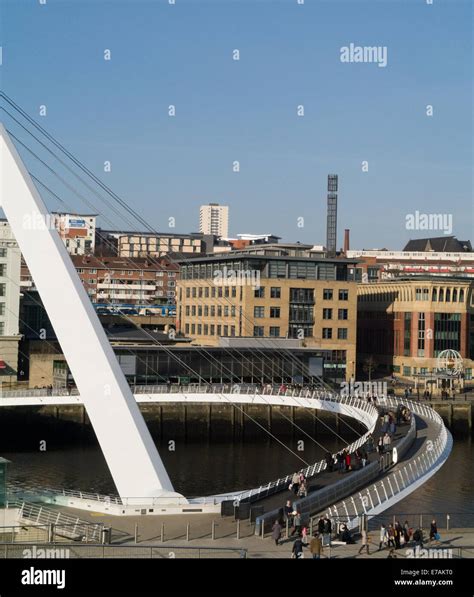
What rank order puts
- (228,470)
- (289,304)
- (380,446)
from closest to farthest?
(380,446) < (228,470) < (289,304)

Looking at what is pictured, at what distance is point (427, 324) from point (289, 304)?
9.91m

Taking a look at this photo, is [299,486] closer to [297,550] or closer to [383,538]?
[383,538]

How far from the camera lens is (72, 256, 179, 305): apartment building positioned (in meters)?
101

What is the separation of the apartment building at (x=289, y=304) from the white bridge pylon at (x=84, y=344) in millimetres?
39900

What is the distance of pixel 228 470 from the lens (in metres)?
39.8

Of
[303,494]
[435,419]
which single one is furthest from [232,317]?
[303,494]

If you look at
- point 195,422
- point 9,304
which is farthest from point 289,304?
point 9,304

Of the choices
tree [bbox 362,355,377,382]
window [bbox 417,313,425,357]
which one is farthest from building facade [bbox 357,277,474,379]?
tree [bbox 362,355,377,382]

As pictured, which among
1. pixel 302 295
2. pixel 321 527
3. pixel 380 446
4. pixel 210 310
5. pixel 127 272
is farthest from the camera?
pixel 127 272

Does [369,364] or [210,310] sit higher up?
[210,310]

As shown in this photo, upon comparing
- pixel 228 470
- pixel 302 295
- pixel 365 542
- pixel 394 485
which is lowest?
pixel 228 470

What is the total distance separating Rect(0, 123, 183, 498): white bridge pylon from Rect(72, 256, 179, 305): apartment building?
77763 millimetres
